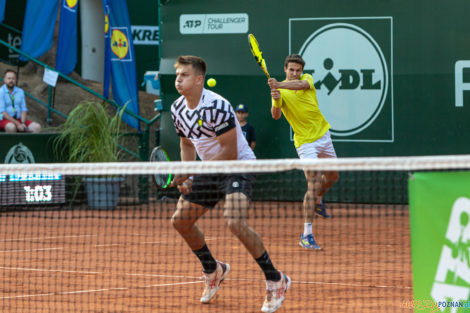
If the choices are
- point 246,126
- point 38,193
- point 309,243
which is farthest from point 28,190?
point 309,243

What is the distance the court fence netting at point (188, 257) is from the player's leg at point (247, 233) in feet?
0.28

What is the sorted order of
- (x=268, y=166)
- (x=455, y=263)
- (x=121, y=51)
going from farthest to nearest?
1. (x=121, y=51)
2. (x=268, y=166)
3. (x=455, y=263)

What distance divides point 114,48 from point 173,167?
365 inches

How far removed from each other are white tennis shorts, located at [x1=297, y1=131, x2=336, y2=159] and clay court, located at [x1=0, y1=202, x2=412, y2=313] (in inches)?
34.5

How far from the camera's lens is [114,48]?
13938 millimetres

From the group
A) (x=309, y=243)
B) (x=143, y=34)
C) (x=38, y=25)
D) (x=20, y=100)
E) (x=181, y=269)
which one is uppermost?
(x=143, y=34)

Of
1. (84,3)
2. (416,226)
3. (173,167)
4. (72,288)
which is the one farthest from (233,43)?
(416,226)

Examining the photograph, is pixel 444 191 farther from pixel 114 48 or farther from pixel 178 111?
pixel 114 48

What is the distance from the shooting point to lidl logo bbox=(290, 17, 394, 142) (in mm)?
12289

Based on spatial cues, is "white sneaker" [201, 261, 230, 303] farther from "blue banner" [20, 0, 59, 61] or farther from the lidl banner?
"blue banner" [20, 0, 59, 61]

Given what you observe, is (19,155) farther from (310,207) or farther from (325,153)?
(310,207)

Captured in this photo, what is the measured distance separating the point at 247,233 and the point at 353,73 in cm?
740

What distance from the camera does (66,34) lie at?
13.9 metres

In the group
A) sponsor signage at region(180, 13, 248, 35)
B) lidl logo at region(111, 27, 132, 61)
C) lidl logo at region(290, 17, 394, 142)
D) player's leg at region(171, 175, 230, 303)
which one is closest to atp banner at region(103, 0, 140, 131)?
lidl logo at region(111, 27, 132, 61)
